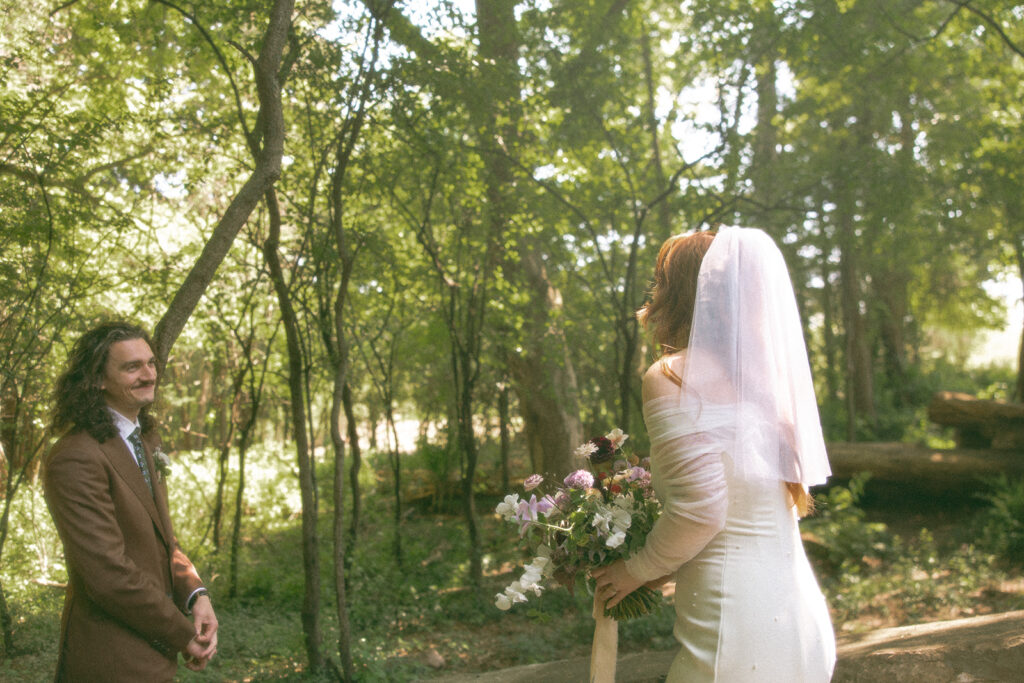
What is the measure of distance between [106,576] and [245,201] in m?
1.93

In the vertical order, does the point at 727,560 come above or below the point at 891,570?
above

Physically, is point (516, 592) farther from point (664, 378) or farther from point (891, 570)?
point (891, 570)

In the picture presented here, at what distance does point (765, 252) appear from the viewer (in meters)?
2.21

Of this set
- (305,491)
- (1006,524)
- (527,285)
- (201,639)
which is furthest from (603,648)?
(1006,524)

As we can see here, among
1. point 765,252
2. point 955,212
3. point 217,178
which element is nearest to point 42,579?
point 217,178

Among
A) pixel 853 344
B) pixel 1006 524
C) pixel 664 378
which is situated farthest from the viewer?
pixel 853 344

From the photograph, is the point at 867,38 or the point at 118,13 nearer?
the point at 118,13

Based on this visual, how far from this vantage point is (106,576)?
7.09ft

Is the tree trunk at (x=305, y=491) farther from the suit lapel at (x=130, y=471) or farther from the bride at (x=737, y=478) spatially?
the bride at (x=737, y=478)

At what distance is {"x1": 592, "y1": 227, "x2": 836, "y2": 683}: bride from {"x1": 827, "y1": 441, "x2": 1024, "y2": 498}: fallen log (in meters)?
8.66

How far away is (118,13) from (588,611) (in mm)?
6138

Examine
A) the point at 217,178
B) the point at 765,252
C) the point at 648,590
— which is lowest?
the point at 648,590

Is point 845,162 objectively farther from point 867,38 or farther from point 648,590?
point 648,590

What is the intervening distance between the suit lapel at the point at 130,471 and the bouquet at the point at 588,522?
1.18m
